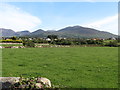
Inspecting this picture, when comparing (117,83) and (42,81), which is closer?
(42,81)

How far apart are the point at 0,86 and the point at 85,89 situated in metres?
3.69

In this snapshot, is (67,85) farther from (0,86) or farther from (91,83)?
(0,86)

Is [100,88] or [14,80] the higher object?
[14,80]

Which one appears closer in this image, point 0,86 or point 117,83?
point 0,86

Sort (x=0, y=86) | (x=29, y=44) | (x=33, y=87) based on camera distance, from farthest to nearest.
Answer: (x=29, y=44)
(x=0, y=86)
(x=33, y=87)

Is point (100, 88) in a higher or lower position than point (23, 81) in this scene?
lower

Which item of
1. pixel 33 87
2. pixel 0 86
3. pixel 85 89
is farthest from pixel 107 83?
pixel 0 86

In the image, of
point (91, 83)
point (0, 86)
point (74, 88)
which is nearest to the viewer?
point (0, 86)

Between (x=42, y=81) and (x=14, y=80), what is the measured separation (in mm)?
1224

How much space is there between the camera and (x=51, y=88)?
23.2 feet

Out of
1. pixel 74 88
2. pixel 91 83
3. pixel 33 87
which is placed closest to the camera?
pixel 33 87

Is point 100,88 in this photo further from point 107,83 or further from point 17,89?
point 17,89

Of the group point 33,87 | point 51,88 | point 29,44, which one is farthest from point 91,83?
point 29,44

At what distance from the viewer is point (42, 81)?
287 inches
